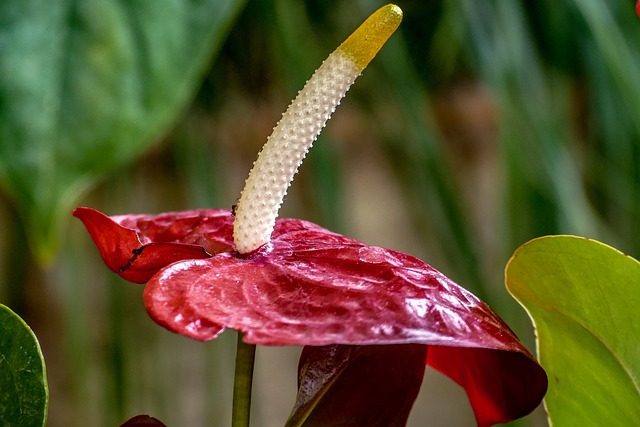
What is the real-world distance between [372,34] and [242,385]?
11 cm

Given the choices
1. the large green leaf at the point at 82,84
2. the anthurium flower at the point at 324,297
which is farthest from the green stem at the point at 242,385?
the large green leaf at the point at 82,84

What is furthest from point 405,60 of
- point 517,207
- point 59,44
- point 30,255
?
point 30,255

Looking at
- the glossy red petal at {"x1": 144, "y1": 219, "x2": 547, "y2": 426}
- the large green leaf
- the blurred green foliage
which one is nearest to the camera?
the glossy red petal at {"x1": 144, "y1": 219, "x2": 547, "y2": 426}

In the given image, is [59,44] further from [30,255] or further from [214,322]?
[30,255]

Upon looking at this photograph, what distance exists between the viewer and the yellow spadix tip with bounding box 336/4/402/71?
0.77 ft

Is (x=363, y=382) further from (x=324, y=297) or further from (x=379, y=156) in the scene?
(x=379, y=156)

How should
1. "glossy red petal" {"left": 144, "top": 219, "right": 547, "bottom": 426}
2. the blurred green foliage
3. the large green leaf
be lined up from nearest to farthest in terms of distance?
"glossy red petal" {"left": 144, "top": 219, "right": 547, "bottom": 426} → the large green leaf → the blurred green foliage

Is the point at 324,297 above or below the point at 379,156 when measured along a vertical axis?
above

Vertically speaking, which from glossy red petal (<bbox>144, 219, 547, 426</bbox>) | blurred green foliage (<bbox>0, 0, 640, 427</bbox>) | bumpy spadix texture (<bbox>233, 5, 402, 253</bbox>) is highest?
bumpy spadix texture (<bbox>233, 5, 402, 253</bbox>)

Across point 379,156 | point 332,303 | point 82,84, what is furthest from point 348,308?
point 379,156

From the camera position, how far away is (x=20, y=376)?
21 cm

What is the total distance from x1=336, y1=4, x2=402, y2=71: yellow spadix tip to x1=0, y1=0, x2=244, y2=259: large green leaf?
246 millimetres

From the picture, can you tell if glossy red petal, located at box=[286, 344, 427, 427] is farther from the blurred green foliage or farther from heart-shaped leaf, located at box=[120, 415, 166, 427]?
the blurred green foliage

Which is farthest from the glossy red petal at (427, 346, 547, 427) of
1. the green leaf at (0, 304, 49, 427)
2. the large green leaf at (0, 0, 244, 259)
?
the large green leaf at (0, 0, 244, 259)
